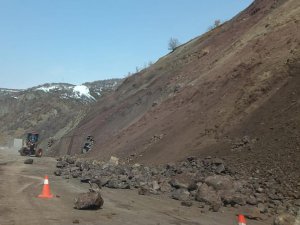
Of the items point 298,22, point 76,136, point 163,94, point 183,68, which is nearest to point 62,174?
point 298,22

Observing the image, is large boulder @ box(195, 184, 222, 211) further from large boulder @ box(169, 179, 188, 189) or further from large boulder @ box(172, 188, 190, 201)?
large boulder @ box(169, 179, 188, 189)

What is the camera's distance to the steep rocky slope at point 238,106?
19203 mm

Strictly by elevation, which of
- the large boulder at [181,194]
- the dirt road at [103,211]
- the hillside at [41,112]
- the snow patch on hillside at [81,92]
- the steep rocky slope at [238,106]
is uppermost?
the snow patch on hillside at [81,92]

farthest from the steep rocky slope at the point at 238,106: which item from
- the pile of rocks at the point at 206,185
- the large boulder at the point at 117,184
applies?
the large boulder at the point at 117,184

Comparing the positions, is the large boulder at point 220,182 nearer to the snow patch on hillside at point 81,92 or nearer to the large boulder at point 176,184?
the large boulder at point 176,184

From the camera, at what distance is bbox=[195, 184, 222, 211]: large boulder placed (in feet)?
51.3

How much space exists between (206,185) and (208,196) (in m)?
0.74

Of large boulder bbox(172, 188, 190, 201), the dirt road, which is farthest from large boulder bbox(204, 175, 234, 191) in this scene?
the dirt road

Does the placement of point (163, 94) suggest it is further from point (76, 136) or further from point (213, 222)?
point (213, 222)

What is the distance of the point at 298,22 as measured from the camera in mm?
28828

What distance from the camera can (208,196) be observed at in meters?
16.0

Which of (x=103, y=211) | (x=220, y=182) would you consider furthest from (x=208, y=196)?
(x=103, y=211)

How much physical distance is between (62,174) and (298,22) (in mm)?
16457

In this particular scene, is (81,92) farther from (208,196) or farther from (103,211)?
(103,211)
